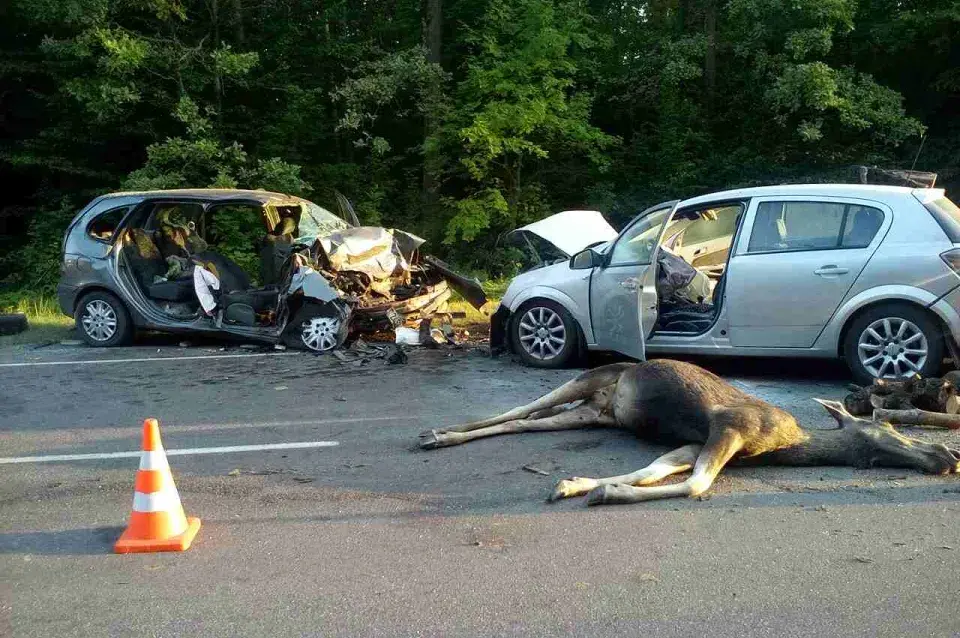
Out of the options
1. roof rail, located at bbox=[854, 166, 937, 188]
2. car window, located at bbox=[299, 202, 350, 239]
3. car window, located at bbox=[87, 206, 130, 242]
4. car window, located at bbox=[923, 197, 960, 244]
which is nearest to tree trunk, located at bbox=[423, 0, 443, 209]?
car window, located at bbox=[299, 202, 350, 239]

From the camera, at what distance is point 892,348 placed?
7742 mm

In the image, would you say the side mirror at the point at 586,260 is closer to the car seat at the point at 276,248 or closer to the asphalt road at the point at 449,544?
the asphalt road at the point at 449,544

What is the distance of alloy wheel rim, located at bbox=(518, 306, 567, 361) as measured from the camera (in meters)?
9.27

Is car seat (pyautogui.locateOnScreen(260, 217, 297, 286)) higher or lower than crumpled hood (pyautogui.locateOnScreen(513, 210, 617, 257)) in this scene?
lower

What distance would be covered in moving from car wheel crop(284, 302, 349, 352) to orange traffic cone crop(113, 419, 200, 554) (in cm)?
616

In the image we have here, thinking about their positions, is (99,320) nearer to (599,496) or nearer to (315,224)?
(315,224)

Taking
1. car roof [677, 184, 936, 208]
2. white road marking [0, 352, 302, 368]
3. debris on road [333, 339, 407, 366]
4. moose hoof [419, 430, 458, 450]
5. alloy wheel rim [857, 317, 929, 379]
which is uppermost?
car roof [677, 184, 936, 208]

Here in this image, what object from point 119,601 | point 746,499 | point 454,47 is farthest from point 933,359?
point 454,47

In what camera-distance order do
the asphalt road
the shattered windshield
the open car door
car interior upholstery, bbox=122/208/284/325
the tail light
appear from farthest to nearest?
the shattered windshield < car interior upholstery, bbox=122/208/284/325 < the open car door < the tail light < the asphalt road

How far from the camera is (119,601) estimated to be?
391cm

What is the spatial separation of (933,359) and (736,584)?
14.8ft

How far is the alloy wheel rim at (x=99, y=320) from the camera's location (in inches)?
456

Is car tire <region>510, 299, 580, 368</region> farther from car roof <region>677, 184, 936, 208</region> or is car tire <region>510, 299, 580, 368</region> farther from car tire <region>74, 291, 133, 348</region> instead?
car tire <region>74, 291, 133, 348</region>

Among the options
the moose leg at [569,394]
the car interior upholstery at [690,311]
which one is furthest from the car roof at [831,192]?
the moose leg at [569,394]
